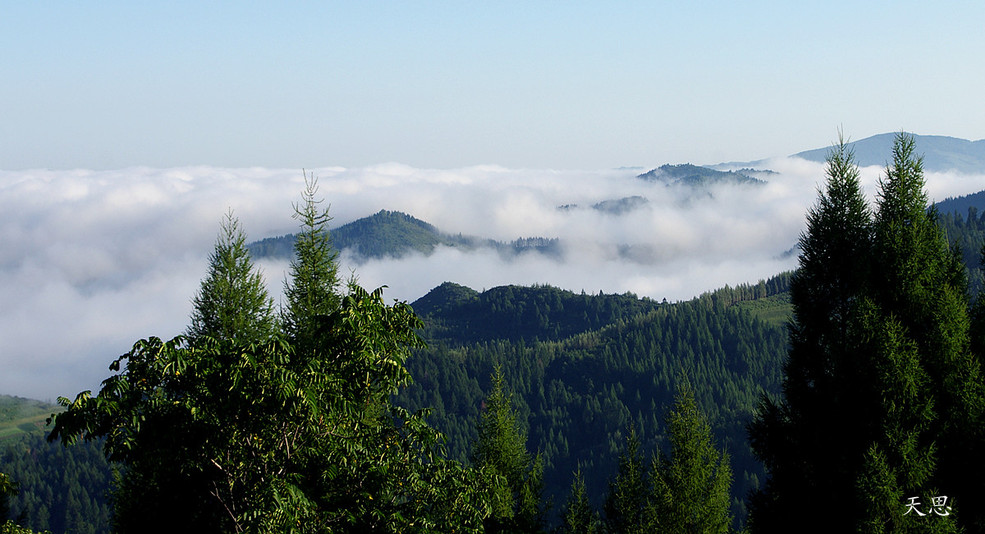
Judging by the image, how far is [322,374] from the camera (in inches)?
547

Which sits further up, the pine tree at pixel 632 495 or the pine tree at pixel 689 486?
the pine tree at pixel 689 486

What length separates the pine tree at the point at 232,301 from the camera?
3484 cm

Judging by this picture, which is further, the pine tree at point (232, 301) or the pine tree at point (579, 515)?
the pine tree at point (579, 515)

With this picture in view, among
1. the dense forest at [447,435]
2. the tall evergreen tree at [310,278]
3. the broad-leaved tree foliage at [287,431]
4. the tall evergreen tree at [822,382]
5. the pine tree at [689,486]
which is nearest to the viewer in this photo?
the broad-leaved tree foliage at [287,431]

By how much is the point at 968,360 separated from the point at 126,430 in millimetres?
18658

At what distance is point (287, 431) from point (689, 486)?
3141cm

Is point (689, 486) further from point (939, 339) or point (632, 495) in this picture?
point (939, 339)

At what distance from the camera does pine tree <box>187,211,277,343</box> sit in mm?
34844

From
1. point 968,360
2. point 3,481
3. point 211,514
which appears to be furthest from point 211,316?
point 968,360

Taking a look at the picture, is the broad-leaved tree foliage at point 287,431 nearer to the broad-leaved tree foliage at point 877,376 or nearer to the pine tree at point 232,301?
the broad-leaved tree foliage at point 877,376

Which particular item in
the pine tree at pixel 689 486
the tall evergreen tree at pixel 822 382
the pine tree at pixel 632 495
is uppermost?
the tall evergreen tree at pixel 822 382

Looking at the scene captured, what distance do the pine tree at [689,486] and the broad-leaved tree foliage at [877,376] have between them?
18426 mm

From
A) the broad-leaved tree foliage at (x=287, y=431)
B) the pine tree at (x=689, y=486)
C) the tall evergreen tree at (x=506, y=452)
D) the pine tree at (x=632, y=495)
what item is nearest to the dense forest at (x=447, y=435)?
the broad-leaved tree foliage at (x=287, y=431)

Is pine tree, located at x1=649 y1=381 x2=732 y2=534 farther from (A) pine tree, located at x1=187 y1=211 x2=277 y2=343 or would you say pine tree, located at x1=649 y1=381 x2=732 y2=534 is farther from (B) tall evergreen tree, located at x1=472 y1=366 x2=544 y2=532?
(A) pine tree, located at x1=187 y1=211 x2=277 y2=343
